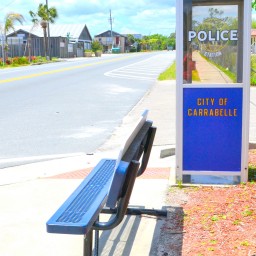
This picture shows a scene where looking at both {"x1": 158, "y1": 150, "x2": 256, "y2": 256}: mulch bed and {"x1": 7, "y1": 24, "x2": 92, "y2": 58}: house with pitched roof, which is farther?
{"x1": 7, "y1": 24, "x2": 92, "y2": 58}: house with pitched roof

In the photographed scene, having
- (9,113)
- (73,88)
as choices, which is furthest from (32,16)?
(9,113)

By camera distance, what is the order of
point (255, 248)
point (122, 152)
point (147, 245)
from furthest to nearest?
point (147, 245) → point (255, 248) → point (122, 152)

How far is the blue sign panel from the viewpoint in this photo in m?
5.25

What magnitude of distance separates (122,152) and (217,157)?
2.46 m

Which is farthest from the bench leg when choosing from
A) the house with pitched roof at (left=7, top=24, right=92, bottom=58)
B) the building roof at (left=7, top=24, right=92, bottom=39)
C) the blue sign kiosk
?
the building roof at (left=7, top=24, right=92, bottom=39)

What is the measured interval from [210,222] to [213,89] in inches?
62.2

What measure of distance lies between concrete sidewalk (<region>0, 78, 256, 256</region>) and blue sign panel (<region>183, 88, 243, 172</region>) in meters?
0.54

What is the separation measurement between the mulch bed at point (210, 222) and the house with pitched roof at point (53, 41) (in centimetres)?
6149

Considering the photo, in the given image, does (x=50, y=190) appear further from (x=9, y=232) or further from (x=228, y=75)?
(x=228, y=75)

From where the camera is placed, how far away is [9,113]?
41.8ft

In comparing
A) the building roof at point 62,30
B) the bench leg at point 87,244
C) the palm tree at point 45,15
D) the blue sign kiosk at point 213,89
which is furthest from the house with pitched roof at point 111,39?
the bench leg at point 87,244

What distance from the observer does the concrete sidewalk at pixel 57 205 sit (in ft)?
12.8

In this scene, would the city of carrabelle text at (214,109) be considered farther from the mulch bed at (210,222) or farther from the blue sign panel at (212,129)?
the mulch bed at (210,222)

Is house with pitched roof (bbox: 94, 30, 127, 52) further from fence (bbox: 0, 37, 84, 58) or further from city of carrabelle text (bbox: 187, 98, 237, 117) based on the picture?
Result: city of carrabelle text (bbox: 187, 98, 237, 117)
